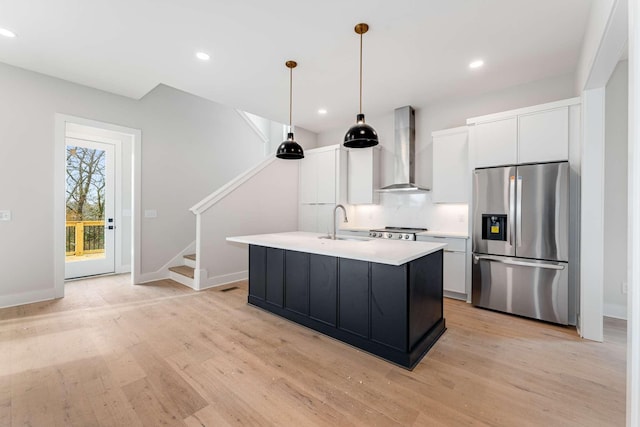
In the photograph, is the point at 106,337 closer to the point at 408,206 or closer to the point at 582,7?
the point at 408,206

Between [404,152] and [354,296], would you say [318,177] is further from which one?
[354,296]

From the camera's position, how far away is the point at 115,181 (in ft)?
16.6

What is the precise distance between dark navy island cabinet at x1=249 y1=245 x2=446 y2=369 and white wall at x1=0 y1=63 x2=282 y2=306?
8.94ft

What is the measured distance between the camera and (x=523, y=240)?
312 centimetres

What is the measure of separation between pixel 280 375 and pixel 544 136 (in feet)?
11.9

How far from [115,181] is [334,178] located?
3.99 metres

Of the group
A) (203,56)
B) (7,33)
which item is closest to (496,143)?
(203,56)

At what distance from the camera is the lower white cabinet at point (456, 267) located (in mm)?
3691

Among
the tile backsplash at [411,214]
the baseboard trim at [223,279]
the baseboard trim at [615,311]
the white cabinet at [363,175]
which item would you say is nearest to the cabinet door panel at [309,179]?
the white cabinet at [363,175]

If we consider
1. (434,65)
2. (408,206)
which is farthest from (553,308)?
Answer: (434,65)

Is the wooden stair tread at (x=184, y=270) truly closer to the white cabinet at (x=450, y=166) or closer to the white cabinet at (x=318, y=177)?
the white cabinet at (x=318, y=177)

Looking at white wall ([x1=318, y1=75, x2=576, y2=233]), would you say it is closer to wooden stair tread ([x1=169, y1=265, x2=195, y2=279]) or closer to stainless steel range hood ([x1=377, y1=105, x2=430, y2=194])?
stainless steel range hood ([x1=377, y1=105, x2=430, y2=194])

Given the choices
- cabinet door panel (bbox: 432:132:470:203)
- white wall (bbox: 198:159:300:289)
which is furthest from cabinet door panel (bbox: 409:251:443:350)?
white wall (bbox: 198:159:300:289)

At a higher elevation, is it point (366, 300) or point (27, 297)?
point (366, 300)
